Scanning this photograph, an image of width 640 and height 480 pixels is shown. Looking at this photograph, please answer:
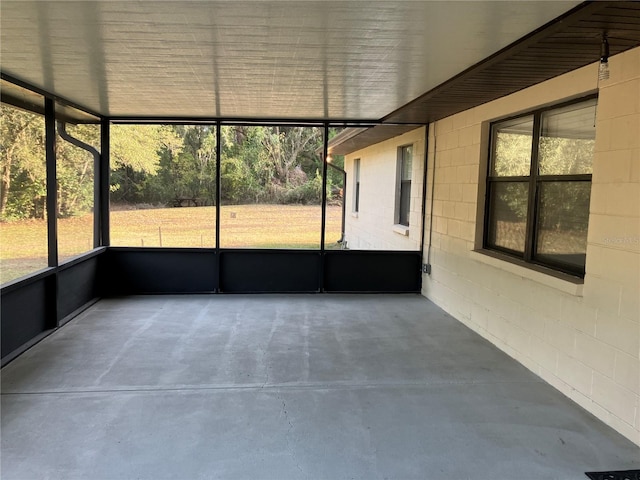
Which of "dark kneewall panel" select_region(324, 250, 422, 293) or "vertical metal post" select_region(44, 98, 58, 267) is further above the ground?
"vertical metal post" select_region(44, 98, 58, 267)

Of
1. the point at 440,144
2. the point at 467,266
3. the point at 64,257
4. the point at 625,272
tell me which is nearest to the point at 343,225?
the point at 440,144

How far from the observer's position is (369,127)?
6.69m

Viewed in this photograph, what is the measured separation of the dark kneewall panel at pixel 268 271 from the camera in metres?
6.62

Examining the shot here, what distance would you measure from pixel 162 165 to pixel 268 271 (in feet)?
7.58

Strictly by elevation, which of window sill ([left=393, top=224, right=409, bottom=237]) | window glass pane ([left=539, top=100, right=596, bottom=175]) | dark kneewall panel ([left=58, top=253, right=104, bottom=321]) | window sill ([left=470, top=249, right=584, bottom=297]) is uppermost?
window glass pane ([left=539, top=100, right=596, bottom=175])

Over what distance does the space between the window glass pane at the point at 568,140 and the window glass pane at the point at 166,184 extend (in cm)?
452

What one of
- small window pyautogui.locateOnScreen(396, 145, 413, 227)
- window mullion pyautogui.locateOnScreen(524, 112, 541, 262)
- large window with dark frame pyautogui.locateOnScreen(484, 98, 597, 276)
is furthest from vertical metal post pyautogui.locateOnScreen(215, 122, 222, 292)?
window mullion pyautogui.locateOnScreen(524, 112, 541, 262)

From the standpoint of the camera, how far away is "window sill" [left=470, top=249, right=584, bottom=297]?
3302 mm

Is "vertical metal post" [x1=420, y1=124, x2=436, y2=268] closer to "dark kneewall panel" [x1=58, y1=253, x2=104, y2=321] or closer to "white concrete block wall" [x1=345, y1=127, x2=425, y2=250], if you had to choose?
"white concrete block wall" [x1=345, y1=127, x2=425, y2=250]

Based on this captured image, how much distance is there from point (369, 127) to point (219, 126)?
219cm

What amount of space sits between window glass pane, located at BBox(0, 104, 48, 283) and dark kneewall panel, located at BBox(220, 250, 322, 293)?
2.36 meters

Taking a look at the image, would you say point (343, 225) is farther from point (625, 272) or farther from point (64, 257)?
point (625, 272)

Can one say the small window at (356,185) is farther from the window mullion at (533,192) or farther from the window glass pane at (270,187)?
the window mullion at (533,192)

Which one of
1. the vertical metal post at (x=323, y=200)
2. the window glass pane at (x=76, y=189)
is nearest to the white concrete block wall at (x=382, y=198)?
the vertical metal post at (x=323, y=200)
